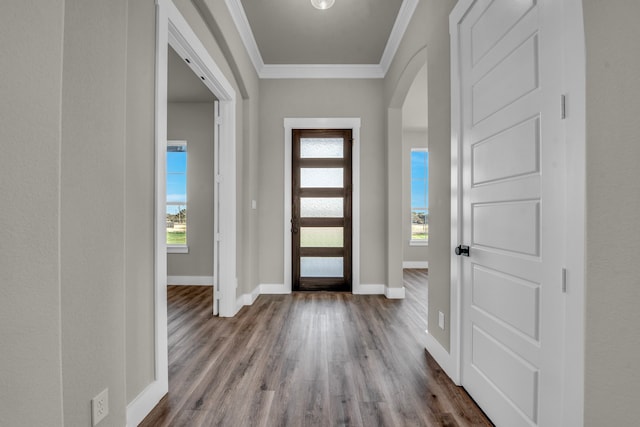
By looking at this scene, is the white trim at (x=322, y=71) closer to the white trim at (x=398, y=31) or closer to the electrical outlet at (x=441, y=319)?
the white trim at (x=398, y=31)

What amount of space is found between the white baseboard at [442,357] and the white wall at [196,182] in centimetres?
364

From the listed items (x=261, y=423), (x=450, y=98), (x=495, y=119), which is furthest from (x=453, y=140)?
(x=261, y=423)

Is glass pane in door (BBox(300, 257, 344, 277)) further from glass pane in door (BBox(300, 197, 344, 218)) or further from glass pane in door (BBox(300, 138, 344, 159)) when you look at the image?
glass pane in door (BBox(300, 138, 344, 159))

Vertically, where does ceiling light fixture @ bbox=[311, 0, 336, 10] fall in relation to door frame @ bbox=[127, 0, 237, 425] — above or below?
above

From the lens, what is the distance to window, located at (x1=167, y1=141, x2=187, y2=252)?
16.6ft

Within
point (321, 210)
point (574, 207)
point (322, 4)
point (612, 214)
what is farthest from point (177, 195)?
point (612, 214)

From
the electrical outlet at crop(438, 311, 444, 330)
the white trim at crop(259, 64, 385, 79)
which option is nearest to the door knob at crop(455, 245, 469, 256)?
the electrical outlet at crop(438, 311, 444, 330)

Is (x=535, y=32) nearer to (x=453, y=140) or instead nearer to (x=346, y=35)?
(x=453, y=140)

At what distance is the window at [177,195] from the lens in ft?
16.6

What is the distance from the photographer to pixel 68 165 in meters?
1.11

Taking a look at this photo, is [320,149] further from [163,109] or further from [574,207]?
[574,207]

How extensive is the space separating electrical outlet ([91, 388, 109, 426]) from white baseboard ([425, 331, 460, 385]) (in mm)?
A: 1871

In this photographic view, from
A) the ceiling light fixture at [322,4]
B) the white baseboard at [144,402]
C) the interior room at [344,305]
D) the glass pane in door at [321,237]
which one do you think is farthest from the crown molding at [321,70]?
the white baseboard at [144,402]

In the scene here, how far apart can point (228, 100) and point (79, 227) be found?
242 cm
